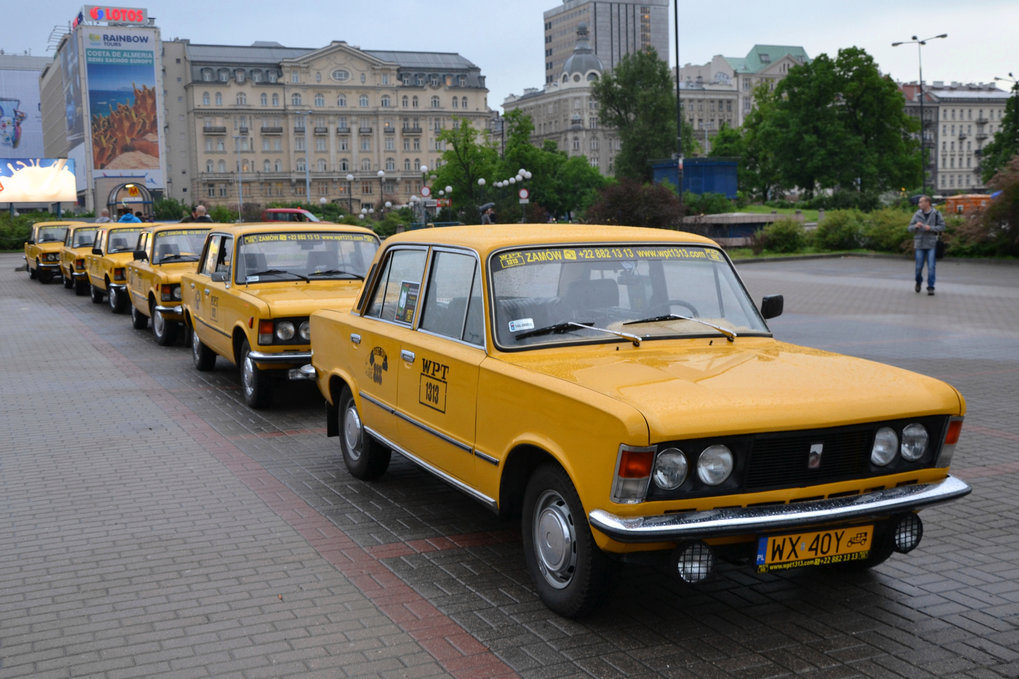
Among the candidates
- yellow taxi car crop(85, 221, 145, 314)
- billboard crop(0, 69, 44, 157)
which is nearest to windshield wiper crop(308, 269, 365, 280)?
yellow taxi car crop(85, 221, 145, 314)

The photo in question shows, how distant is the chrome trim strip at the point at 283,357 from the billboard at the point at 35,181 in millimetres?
68278

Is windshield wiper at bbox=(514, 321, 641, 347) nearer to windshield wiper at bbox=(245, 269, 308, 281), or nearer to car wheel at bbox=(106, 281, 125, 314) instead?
windshield wiper at bbox=(245, 269, 308, 281)

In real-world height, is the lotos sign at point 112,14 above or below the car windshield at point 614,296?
above

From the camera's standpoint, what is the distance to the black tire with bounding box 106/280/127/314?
2139cm

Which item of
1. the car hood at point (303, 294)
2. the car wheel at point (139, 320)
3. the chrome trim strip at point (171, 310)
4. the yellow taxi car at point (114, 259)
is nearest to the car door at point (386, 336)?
the car hood at point (303, 294)

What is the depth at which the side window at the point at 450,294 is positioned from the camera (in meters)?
5.77

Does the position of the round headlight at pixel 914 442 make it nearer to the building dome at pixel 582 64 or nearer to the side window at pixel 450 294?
the side window at pixel 450 294

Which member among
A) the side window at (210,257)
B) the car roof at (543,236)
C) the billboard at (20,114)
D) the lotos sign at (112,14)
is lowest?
the side window at (210,257)

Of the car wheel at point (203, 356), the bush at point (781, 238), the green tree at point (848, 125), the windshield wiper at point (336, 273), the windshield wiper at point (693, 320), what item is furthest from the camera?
the green tree at point (848, 125)

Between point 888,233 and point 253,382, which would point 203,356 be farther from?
point 888,233

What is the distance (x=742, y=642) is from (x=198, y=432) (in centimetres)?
622

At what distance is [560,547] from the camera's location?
4.70 m

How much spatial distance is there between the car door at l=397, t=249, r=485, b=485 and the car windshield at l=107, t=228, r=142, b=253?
17.1 metres

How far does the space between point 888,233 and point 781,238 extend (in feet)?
12.4
